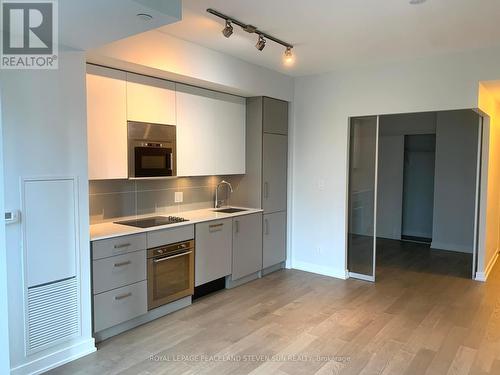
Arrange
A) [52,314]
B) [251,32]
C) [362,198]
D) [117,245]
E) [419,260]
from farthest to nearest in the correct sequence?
[419,260] → [362,198] → [251,32] → [117,245] → [52,314]

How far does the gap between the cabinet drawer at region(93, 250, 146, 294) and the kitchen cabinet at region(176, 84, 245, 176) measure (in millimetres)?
1136

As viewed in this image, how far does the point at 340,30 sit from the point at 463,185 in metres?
4.24

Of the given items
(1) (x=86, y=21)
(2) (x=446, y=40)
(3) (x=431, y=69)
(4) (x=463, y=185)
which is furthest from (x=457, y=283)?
(1) (x=86, y=21)

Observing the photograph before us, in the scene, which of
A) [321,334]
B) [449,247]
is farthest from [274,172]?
[449,247]

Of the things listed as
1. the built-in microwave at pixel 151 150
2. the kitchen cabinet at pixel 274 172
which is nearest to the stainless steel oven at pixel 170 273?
the built-in microwave at pixel 151 150

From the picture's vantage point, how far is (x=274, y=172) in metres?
5.16

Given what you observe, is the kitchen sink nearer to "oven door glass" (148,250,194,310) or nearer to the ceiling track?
"oven door glass" (148,250,194,310)

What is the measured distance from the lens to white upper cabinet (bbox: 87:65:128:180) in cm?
330

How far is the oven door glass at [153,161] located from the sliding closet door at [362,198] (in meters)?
2.41

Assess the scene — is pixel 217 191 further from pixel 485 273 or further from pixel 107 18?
pixel 485 273

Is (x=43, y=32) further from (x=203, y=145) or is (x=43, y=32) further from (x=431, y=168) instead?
(x=431, y=168)

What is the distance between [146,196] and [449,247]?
522 centimetres

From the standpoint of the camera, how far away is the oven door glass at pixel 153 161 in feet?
12.2

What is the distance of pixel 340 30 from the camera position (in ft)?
11.2
